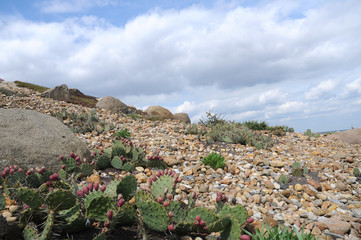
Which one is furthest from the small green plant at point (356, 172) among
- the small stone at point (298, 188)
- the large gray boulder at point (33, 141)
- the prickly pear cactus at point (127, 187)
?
the large gray boulder at point (33, 141)

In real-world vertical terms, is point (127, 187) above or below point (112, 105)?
below

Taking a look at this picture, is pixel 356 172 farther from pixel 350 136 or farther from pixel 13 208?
pixel 13 208

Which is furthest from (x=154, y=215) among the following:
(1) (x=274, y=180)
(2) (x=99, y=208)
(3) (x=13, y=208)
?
(1) (x=274, y=180)

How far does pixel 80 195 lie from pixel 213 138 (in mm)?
6328

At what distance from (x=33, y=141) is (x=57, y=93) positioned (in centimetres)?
1338

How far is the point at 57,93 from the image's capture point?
18.0 meters

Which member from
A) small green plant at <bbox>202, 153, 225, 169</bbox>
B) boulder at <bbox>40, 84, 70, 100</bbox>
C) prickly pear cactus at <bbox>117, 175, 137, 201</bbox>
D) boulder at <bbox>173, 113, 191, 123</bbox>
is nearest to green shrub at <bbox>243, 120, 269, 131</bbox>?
boulder at <bbox>173, 113, 191, 123</bbox>

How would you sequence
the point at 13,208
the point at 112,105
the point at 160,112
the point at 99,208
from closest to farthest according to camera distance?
the point at 99,208 → the point at 13,208 → the point at 112,105 → the point at 160,112

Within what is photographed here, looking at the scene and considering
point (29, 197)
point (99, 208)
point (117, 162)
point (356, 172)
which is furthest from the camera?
point (356, 172)

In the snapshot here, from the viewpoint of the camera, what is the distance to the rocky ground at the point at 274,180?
4.89m

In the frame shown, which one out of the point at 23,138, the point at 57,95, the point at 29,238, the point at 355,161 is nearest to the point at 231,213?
Result: the point at 29,238

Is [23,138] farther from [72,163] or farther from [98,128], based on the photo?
[98,128]

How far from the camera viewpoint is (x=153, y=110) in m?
17.8

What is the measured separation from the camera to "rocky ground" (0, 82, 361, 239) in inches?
193
